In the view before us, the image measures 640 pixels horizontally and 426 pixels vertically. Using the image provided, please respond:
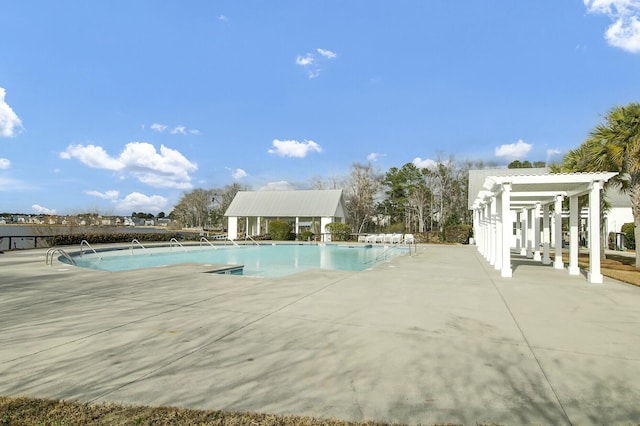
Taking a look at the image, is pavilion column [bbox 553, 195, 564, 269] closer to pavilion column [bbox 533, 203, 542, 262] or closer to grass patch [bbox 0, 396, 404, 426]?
pavilion column [bbox 533, 203, 542, 262]

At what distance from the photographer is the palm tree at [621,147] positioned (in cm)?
1176

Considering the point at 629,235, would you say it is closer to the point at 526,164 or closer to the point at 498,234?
the point at 498,234

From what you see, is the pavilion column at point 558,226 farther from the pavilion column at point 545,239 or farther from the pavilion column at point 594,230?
the pavilion column at point 594,230

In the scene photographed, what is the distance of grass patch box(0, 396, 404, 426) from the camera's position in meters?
2.40

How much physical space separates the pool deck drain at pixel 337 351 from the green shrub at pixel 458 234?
21.2m

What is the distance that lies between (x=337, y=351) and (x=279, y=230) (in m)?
27.4

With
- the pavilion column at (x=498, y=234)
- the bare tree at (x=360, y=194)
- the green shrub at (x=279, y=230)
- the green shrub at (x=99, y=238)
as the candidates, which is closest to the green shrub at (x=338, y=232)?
the green shrub at (x=279, y=230)

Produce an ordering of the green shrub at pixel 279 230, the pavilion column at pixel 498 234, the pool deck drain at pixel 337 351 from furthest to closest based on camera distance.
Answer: the green shrub at pixel 279 230 < the pavilion column at pixel 498 234 < the pool deck drain at pixel 337 351

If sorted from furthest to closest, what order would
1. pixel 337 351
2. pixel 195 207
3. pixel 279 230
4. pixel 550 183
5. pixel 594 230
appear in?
pixel 195 207
pixel 279 230
pixel 550 183
pixel 594 230
pixel 337 351

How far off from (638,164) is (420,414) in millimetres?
13111

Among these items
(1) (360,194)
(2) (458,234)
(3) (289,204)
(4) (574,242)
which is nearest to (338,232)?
(3) (289,204)

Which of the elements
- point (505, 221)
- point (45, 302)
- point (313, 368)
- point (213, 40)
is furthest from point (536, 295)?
point (213, 40)

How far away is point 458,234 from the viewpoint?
28.4 metres

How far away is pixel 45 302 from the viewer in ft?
20.5
